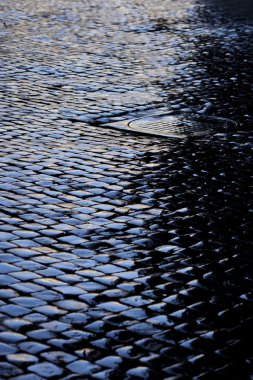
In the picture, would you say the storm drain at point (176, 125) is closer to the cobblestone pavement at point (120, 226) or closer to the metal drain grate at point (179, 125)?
the metal drain grate at point (179, 125)

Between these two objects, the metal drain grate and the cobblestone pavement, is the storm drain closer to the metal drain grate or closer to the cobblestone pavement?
the metal drain grate

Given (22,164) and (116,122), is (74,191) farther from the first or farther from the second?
(116,122)

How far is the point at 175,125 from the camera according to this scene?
7473 millimetres

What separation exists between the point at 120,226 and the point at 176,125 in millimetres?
2696

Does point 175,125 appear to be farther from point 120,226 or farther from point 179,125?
point 120,226

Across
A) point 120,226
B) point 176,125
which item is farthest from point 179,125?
point 120,226

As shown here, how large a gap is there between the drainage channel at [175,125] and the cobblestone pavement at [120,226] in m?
0.15

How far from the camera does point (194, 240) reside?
4.68 m

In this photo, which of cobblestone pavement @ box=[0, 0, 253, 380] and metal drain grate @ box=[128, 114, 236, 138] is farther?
metal drain grate @ box=[128, 114, 236, 138]

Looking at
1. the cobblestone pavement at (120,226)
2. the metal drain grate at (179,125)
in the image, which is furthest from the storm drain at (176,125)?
the cobblestone pavement at (120,226)

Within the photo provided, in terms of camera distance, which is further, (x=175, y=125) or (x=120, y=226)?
(x=175, y=125)

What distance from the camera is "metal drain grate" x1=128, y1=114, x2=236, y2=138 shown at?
7242 mm

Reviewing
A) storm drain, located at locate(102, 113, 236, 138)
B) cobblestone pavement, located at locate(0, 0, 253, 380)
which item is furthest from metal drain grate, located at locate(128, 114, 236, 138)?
cobblestone pavement, located at locate(0, 0, 253, 380)

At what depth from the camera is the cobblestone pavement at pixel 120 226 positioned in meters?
3.38
